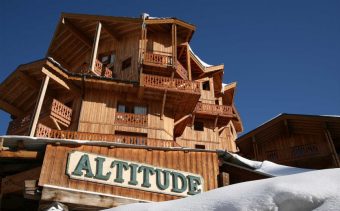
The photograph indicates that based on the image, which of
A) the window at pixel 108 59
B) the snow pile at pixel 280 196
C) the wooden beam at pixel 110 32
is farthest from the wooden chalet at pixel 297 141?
the snow pile at pixel 280 196

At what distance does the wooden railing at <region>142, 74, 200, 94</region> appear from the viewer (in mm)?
21750

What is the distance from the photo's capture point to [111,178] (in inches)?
484

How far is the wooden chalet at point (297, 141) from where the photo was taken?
73.6 feet

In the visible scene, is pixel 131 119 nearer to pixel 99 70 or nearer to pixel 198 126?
pixel 99 70

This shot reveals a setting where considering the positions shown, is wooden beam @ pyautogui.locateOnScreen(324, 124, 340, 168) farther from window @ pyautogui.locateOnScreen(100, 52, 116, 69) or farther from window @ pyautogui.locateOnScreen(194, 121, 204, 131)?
window @ pyautogui.locateOnScreen(100, 52, 116, 69)

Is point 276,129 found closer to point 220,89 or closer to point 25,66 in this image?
point 220,89

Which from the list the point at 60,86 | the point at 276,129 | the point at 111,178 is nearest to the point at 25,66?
the point at 60,86

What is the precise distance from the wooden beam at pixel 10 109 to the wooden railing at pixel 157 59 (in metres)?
10.9

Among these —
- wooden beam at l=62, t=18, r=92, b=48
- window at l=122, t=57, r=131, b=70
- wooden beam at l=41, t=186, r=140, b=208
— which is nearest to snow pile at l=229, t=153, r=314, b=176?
wooden beam at l=41, t=186, r=140, b=208

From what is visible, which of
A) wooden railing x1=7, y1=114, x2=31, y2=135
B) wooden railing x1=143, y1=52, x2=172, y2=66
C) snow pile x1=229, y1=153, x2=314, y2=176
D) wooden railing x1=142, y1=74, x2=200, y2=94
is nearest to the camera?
snow pile x1=229, y1=153, x2=314, y2=176

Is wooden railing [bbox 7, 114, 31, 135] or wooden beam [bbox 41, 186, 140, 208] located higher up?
wooden railing [bbox 7, 114, 31, 135]

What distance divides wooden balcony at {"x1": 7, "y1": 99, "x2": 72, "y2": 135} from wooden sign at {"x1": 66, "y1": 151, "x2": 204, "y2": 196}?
323 inches

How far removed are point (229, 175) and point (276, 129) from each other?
12.6m

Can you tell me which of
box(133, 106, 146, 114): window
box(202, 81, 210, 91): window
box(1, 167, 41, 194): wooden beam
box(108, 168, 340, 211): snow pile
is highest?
box(202, 81, 210, 91): window
